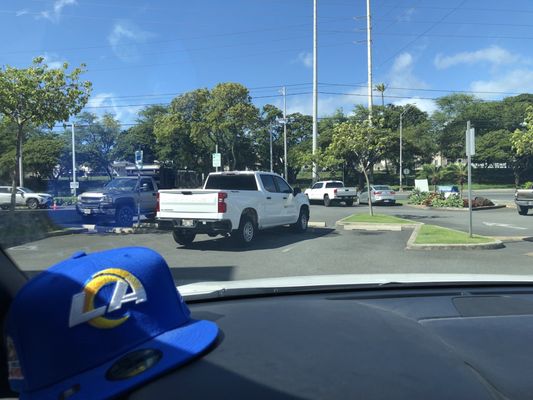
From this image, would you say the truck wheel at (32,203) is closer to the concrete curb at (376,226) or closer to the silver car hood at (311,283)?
the concrete curb at (376,226)

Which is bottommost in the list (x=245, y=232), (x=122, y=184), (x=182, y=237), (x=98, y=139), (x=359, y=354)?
(x=182, y=237)

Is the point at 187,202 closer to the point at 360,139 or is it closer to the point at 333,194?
the point at 360,139

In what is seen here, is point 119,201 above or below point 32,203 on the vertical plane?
above

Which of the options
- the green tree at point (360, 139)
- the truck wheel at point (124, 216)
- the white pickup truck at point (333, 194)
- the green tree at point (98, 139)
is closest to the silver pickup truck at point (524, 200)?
the green tree at point (360, 139)

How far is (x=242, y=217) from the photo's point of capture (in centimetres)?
1284

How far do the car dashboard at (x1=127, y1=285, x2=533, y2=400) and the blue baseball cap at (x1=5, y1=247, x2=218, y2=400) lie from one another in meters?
0.09

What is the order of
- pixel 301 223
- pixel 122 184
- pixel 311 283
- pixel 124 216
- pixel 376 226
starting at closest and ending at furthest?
pixel 311 283 → pixel 301 223 → pixel 376 226 → pixel 124 216 → pixel 122 184

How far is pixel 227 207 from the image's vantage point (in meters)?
12.2

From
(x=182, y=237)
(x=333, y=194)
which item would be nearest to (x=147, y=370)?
(x=182, y=237)

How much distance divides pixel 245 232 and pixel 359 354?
36.6 ft

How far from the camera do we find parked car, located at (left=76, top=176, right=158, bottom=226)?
17719 mm

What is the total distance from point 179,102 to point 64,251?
4365 centimetres

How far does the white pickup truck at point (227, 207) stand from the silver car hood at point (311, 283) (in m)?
8.43

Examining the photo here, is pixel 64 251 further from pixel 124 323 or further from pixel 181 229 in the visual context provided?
pixel 124 323
